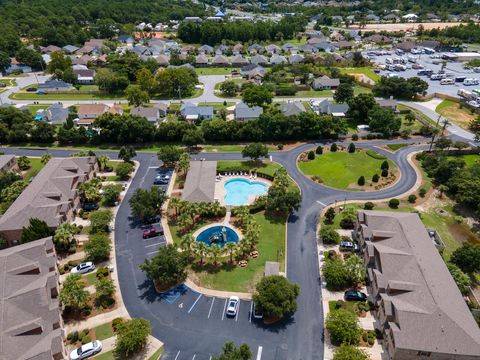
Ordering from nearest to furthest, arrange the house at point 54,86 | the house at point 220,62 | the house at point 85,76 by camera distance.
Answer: the house at point 54,86, the house at point 85,76, the house at point 220,62

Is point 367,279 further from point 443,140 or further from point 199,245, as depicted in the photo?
point 443,140

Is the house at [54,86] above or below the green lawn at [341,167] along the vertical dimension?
above

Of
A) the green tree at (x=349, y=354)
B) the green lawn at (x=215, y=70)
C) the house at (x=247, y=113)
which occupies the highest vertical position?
the house at (x=247, y=113)

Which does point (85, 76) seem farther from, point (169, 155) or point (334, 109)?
point (334, 109)

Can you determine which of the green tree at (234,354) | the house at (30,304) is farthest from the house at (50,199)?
the green tree at (234,354)

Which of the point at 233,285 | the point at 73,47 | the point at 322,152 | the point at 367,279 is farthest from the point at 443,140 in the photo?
the point at 73,47

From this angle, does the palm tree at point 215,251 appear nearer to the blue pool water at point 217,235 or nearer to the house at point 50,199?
the blue pool water at point 217,235
